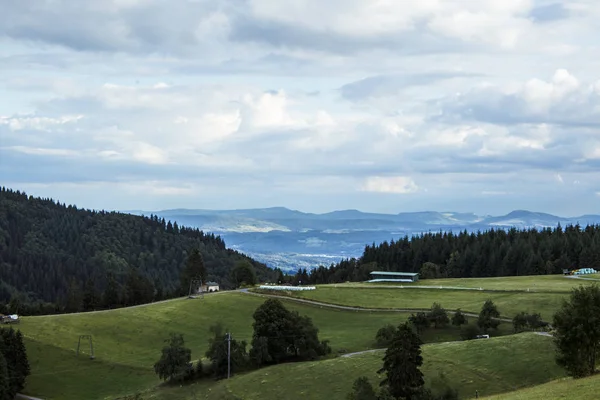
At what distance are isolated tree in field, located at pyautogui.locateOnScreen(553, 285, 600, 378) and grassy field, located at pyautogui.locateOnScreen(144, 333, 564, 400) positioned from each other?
9.92 m

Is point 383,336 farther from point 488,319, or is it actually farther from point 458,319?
point 488,319

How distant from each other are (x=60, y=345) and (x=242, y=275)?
79.3m

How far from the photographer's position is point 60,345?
119 meters

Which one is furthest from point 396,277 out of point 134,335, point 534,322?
point 134,335

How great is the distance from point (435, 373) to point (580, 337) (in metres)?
19.5

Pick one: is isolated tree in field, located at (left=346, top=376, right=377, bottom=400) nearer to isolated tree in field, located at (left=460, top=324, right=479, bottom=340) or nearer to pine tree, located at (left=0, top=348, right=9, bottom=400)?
isolated tree in field, located at (left=460, top=324, right=479, bottom=340)

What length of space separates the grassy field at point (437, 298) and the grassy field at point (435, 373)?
103 ft

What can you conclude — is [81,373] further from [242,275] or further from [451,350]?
[242,275]

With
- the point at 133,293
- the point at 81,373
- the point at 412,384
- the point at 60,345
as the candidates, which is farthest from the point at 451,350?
the point at 133,293

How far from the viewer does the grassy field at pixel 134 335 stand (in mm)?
104312

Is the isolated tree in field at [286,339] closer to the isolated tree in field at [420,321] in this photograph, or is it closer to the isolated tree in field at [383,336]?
the isolated tree in field at [383,336]

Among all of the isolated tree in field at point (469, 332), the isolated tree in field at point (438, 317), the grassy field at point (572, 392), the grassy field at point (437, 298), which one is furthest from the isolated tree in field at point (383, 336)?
the grassy field at point (572, 392)

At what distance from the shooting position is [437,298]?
145 m

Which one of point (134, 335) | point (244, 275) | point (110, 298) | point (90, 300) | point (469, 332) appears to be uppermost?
point (244, 275)
